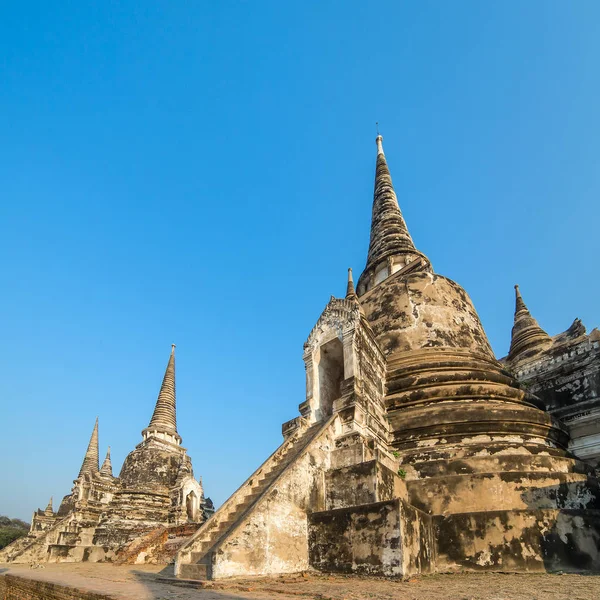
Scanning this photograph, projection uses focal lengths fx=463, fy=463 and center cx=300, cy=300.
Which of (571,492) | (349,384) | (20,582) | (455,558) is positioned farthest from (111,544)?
(571,492)

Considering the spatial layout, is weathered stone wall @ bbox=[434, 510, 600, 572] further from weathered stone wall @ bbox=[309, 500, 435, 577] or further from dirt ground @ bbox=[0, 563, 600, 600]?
weathered stone wall @ bbox=[309, 500, 435, 577]

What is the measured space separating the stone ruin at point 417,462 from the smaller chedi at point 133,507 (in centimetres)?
223

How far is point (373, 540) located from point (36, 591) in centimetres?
579

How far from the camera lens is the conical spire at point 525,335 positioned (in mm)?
18639

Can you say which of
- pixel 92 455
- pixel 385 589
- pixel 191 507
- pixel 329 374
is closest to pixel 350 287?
pixel 329 374

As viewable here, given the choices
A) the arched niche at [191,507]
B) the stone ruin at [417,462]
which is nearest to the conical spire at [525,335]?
the stone ruin at [417,462]

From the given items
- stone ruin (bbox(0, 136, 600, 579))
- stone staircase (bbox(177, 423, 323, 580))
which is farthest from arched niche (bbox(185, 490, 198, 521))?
stone staircase (bbox(177, 423, 323, 580))

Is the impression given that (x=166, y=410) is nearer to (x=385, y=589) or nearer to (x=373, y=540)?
(x=373, y=540)

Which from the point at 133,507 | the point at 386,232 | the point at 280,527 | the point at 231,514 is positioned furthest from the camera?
the point at 133,507

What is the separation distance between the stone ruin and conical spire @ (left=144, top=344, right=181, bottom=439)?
9929mm

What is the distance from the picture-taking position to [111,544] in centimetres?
1928

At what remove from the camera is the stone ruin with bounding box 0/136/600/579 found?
7.34 metres

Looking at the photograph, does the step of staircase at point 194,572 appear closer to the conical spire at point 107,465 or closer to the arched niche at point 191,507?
the arched niche at point 191,507

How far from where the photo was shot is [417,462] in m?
9.60
